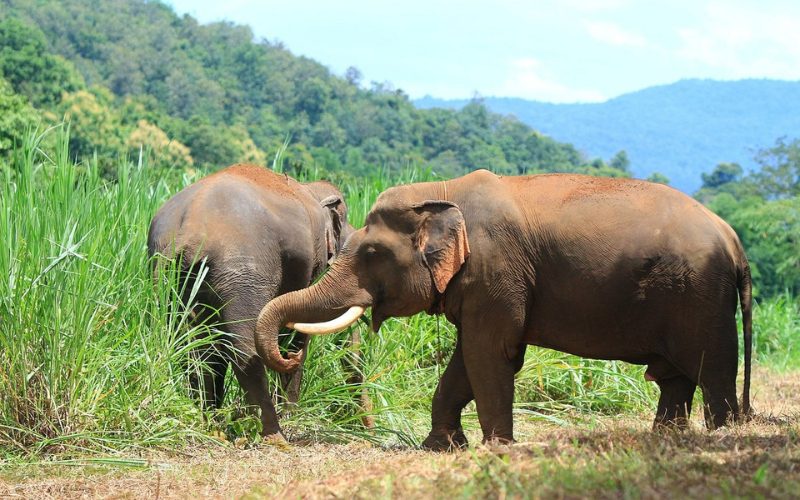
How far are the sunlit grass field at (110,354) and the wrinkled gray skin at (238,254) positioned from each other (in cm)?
20

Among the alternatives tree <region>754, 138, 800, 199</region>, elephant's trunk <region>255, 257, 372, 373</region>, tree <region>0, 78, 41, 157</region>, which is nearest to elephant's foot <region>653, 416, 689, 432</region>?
elephant's trunk <region>255, 257, 372, 373</region>

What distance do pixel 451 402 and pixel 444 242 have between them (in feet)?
3.61

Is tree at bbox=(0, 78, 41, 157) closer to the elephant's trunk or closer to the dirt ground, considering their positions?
the elephant's trunk

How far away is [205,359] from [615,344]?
8.60ft

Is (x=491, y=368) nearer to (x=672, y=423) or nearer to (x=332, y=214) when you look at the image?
(x=672, y=423)

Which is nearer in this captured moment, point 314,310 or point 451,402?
point 314,310

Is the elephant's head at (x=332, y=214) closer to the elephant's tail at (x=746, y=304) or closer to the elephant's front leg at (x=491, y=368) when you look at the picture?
the elephant's front leg at (x=491, y=368)

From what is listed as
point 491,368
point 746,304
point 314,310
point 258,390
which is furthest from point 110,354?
point 746,304

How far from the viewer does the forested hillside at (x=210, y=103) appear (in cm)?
4444

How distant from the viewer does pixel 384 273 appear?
22.5ft

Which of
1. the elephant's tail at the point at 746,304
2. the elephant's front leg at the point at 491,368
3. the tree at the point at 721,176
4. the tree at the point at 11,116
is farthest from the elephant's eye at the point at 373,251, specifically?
the tree at the point at 721,176

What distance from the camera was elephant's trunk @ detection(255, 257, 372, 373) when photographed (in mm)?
6656

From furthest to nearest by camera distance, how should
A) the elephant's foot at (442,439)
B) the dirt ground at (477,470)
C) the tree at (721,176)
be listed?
the tree at (721,176) < the elephant's foot at (442,439) < the dirt ground at (477,470)

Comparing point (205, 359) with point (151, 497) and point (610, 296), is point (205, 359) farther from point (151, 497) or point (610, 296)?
point (610, 296)
